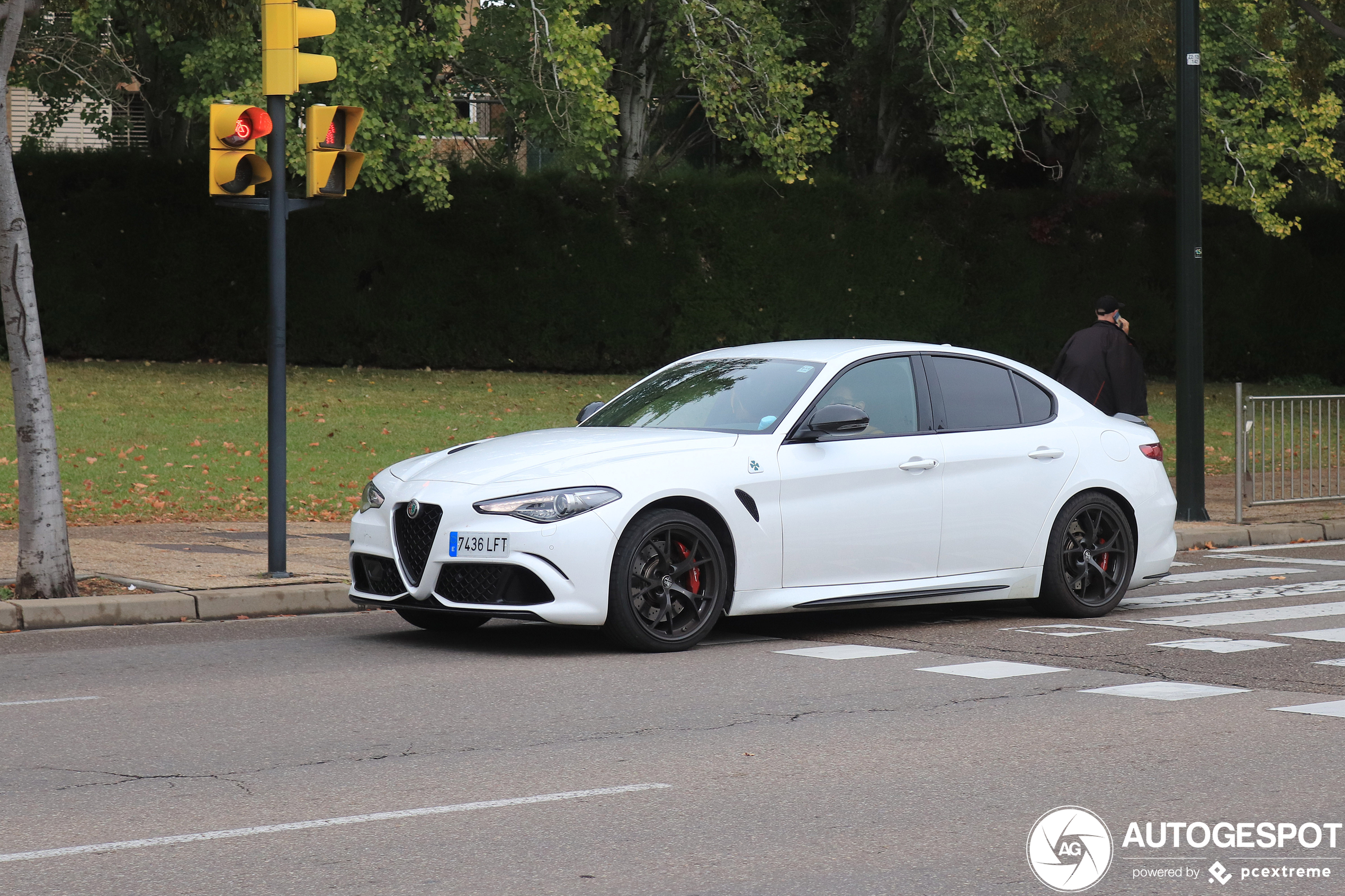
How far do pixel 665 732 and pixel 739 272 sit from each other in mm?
23097

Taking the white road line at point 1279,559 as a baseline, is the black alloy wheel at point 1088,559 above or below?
above

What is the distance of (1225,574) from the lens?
12.8 metres

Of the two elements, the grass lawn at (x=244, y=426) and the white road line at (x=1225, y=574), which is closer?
the white road line at (x=1225, y=574)

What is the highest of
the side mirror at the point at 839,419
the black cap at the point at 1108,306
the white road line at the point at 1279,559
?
the black cap at the point at 1108,306

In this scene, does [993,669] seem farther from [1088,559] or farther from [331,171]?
[331,171]

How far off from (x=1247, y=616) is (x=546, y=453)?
14.7 feet

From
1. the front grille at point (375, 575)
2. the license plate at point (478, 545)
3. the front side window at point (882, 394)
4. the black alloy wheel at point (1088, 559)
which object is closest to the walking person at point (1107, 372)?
the black alloy wheel at point (1088, 559)

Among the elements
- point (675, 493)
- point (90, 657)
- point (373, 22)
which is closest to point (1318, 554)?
point (675, 493)

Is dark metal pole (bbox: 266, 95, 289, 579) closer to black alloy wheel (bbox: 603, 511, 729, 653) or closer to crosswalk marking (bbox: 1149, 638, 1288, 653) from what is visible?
black alloy wheel (bbox: 603, 511, 729, 653)

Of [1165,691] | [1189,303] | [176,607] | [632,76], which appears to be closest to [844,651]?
[1165,691]

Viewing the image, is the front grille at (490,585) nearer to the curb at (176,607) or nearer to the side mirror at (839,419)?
the side mirror at (839,419)

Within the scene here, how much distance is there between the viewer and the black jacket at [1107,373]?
50.2 feet

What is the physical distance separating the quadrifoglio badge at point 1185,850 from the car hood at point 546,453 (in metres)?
3.72

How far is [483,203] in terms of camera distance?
93.1ft
